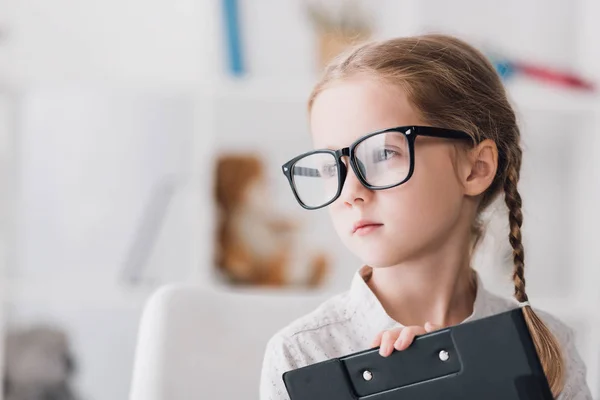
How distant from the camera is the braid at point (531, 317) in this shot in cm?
94

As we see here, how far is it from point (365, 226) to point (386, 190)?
0.05 metres

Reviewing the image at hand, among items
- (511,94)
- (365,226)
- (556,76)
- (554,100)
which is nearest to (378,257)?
(365,226)

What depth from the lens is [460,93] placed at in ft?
3.34

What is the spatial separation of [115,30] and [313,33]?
1.82ft

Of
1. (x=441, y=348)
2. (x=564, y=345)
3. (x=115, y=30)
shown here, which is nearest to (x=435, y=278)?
(x=564, y=345)

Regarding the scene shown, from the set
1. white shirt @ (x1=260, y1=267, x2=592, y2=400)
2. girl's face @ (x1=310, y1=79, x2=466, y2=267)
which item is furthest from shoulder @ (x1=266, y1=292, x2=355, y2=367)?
girl's face @ (x1=310, y1=79, x2=466, y2=267)

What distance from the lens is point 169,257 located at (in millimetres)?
2461

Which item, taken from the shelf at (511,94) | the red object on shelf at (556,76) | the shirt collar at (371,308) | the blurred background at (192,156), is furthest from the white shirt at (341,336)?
the red object on shelf at (556,76)

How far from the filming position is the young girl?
3.16 feet

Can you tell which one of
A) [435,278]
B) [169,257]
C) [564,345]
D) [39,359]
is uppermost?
[435,278]

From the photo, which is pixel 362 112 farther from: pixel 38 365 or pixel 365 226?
pixel 38 365

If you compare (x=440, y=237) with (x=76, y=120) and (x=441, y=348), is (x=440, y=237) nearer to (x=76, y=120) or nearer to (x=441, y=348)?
(x=441, y=348)

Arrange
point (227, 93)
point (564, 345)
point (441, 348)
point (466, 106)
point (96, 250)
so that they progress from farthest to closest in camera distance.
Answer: point (96, 250)
point (227, 93)
point (564, 345)
point (466, 106)
point (441, 348)

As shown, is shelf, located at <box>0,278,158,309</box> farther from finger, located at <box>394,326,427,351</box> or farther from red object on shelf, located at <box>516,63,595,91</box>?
finger, located at <box>394,326,427,351</box>
